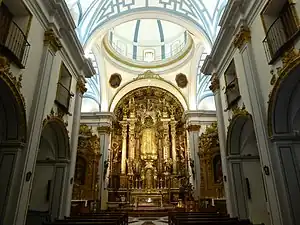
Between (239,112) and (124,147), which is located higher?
(124,147)

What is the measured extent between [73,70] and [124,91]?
35.1 ft

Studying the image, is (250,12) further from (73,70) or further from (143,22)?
(143,22)

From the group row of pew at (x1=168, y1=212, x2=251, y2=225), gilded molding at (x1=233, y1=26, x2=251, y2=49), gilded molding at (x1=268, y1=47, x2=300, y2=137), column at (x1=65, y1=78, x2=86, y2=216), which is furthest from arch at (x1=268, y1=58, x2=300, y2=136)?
column at (x1=65, y1=78, x2=86, y2=216)

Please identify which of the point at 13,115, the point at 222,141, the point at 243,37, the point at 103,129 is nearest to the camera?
the point at 13,115

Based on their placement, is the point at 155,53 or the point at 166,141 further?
the point at 155,53

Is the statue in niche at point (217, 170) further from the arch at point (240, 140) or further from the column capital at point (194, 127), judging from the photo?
the arch at point (240, 140)

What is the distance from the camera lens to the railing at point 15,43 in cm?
573

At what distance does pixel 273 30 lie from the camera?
6.33 meters

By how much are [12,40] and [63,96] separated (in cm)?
333

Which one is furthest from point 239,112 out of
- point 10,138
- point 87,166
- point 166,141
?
point 166,141

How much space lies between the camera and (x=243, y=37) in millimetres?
7738

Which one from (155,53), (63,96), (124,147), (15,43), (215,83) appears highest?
(155,53)

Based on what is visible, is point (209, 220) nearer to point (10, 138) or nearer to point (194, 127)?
point (10, 138)

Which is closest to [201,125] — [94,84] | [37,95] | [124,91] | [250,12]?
[124,91]
